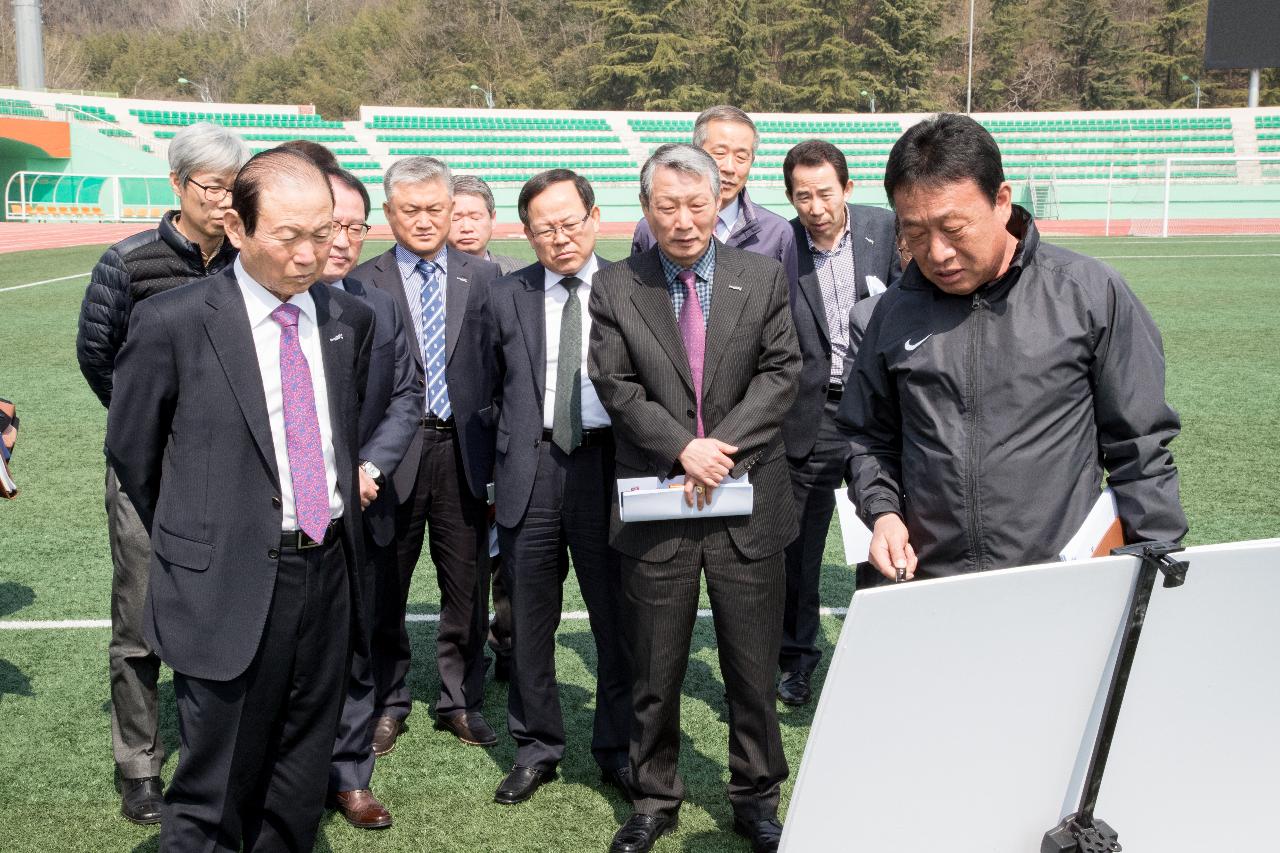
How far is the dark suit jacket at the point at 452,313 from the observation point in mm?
4113

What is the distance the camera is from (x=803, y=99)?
174 feet

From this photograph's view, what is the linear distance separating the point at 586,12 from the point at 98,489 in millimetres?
57488

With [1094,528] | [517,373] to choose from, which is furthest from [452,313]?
[1094,528]

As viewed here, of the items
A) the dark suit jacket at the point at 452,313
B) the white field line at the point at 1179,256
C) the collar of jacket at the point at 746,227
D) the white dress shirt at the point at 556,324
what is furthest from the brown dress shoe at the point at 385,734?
the white field line at the point at 1179,256

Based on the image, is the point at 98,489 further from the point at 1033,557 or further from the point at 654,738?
the point at 1033,557

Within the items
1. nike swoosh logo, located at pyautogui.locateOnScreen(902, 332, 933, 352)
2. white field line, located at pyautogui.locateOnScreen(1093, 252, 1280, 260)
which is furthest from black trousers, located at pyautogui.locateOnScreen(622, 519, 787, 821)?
white field line, located at pyautogui.locateOnScreen(1093, 252, 1280, 260)

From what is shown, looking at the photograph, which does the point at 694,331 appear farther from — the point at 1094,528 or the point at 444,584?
the point at 444,584

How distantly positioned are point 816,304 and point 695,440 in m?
1.35

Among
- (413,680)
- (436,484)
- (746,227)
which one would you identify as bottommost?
(413,680)

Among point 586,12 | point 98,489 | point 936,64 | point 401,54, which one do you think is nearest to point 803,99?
point 936,64

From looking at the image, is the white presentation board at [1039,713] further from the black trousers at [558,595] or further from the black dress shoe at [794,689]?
the black dress shoe at [794,689]

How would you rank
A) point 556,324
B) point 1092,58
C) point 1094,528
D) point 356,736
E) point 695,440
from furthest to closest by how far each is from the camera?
point 1092,58 → point 556,324 → point 356,736 → point 695,440 → point 1094,528

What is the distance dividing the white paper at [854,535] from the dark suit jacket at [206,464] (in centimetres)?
127

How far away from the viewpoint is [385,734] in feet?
13.7
